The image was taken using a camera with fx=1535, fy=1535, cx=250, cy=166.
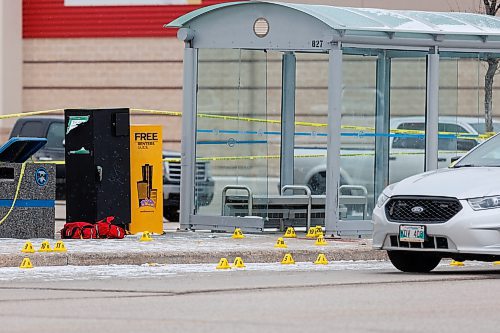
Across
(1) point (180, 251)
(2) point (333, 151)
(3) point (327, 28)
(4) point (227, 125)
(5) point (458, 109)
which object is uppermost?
(3) point (327, 28)

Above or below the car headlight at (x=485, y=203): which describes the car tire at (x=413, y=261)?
below

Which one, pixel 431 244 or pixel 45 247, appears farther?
pixel 45 247

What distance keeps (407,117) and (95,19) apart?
13239 millimetres

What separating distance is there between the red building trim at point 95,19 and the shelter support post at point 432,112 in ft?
40.3

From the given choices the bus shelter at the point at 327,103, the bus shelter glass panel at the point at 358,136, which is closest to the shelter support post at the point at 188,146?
Answer: the bus shelter at the point at 327,103

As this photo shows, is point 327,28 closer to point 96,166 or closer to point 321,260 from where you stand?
point 96,166

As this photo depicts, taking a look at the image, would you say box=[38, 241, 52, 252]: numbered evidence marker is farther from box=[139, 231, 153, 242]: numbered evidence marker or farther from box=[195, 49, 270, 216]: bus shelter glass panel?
box=[195, 49, 270, 216]: bus shelter glass panel

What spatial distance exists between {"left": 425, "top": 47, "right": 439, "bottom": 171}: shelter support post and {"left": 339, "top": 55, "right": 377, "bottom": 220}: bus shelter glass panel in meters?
0.78

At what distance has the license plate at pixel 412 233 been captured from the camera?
14.2 m

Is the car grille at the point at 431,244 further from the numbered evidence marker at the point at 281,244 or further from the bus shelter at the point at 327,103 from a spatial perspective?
the bus shelter at the point at 327,103

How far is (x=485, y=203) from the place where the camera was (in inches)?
554

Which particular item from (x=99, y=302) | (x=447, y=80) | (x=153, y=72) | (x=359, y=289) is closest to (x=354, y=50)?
(x=447, y=80)

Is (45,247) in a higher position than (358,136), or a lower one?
lower

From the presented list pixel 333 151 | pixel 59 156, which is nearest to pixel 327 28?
pixel 333 151
